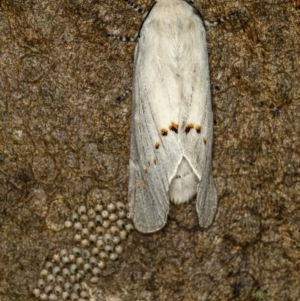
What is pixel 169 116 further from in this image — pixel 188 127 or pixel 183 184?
pixel 183 184

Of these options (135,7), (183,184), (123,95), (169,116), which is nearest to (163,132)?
(169,116)

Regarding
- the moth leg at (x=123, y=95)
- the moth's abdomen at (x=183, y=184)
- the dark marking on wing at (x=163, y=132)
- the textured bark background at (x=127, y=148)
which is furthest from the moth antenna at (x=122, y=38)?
the moth's abdomen at (x=183, y=184)

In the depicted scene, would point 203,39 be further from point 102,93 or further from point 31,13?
point 31,13

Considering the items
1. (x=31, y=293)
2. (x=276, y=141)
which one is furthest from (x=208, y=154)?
(x=31, y=293)

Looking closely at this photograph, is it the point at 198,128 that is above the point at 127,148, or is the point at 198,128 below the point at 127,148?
above

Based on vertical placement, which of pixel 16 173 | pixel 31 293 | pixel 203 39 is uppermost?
pixel 203 39

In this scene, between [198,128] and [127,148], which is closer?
[198,128]

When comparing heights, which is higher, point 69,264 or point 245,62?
point 245,62

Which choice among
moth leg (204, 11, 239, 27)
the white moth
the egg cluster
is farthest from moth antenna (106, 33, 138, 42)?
the egg cluster
